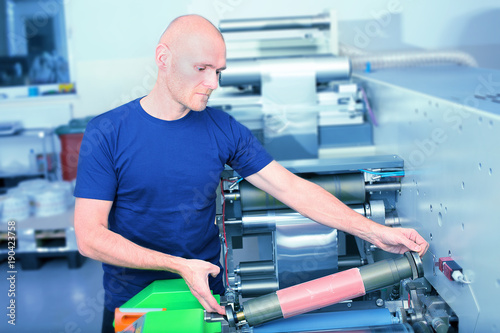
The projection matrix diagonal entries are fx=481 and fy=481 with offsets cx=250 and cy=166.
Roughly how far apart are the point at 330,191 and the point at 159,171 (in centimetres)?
46

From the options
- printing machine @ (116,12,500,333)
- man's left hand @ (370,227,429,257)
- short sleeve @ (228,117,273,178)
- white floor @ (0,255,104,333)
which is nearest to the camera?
printing machine @ (116,12,500,333)

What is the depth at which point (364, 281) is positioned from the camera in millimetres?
909

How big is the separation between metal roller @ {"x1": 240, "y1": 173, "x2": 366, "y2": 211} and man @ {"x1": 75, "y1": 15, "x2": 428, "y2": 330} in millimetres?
67

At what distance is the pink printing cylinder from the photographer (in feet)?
2.88

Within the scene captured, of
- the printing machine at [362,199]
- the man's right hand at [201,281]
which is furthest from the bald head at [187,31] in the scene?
the man's right hand at [201,281]

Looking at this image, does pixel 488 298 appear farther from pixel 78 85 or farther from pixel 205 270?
pixel 78 85

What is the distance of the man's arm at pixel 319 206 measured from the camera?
1.07 meters

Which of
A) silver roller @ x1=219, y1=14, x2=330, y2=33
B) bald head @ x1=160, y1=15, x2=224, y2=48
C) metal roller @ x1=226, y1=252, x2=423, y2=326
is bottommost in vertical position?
metal roller @ x1=226, y1=252, x2=423, y2=326

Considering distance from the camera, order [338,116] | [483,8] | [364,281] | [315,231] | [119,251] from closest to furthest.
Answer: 1. [364,281]
2. [119,251]
3. [315,231]
4. [338,116]
5. [483,8]

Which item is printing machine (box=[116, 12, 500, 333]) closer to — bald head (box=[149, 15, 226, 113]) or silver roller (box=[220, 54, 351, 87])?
silver roller (box=[220, 54, 351, 87])

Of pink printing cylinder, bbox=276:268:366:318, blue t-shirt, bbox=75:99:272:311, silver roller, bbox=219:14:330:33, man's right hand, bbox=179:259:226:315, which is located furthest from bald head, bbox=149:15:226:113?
silver roller, bbox=219:14:330:33

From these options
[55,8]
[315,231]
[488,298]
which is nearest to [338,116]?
[315,231]

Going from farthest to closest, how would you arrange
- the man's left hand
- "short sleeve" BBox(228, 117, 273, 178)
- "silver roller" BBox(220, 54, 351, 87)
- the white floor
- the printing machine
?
the white floor < "silver roller" BBox(220, 54, 351, 87) < "short sleeve" BBox(228, 117, 273, 178) < the man's left hand < the printing machine

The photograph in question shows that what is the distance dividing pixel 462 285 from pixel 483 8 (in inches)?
123
